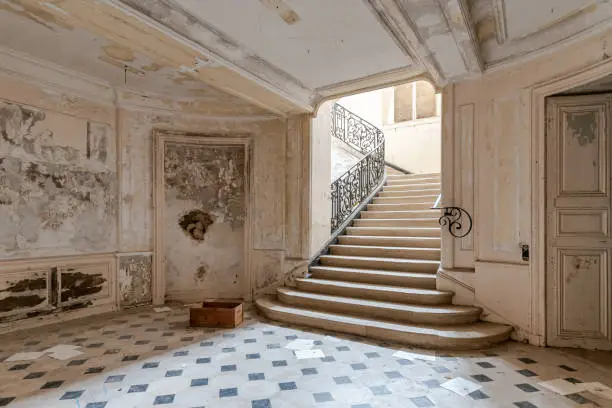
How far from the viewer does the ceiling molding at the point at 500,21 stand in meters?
3.42

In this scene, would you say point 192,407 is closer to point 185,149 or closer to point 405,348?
point 405,348

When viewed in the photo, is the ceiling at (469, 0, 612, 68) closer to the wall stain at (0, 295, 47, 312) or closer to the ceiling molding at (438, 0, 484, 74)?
the ceiling molding at (438, 0, 484, 74)

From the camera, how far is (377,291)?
5.13 m

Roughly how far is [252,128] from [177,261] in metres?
2.84

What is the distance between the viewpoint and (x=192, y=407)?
2809 mm

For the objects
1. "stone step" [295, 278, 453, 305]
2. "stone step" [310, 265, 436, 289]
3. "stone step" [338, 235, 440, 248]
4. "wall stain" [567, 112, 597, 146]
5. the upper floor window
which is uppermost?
the upper floor window

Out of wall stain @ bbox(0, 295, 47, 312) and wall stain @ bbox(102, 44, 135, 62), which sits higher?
wall stain @ bbox(102, 44, 135, 62)

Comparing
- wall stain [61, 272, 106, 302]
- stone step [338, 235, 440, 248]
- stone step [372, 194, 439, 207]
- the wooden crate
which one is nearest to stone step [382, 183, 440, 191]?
stone step [372, 194, 439, 207]

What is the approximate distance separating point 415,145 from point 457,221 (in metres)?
8.15

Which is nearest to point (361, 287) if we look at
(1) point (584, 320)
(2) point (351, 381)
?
(2) point (351, 381)

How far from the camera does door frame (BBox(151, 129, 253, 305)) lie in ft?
20.6

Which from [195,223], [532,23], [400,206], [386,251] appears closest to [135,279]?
[195,223]

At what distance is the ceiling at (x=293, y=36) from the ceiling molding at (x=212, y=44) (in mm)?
12

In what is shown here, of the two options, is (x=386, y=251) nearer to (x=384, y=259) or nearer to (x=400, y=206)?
(x=384, y=259)
